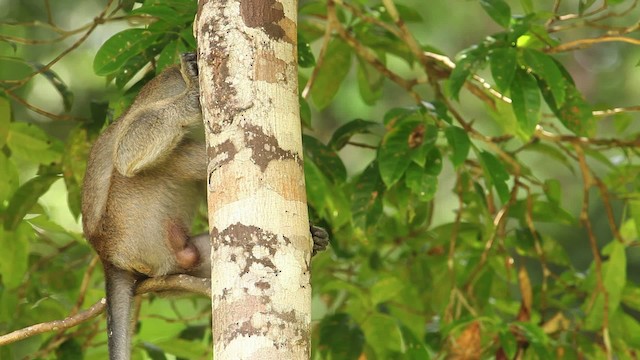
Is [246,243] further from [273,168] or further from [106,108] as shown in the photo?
[106,108]

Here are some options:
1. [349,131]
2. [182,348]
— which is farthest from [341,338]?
[349,131]

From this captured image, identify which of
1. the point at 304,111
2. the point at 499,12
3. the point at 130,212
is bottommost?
the point at 130,212

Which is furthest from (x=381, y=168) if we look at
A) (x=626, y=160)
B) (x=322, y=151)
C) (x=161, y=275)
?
(x=626, y=160)

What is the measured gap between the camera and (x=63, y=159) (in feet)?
15.4

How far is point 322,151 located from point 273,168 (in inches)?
73.3

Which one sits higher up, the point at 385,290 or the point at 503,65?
the point at 503,65

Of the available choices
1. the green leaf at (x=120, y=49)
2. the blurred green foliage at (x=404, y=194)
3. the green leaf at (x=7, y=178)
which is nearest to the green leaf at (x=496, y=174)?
the blurred green foliage at (x=404, y=194)

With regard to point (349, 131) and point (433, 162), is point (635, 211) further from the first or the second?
point (349, 131)

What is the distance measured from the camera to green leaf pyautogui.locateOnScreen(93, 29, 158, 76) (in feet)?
13.1

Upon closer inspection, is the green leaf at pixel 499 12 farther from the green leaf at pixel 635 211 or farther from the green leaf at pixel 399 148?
the green leaf at pixel 635 211

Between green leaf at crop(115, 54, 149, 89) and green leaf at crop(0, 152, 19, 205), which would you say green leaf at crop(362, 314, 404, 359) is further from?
green leaf at crop(0, 152, 19, 205)

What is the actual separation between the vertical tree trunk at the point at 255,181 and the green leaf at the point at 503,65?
1234mm

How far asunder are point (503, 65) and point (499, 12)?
355 mm

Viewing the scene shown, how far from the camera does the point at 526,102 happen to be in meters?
4.05
